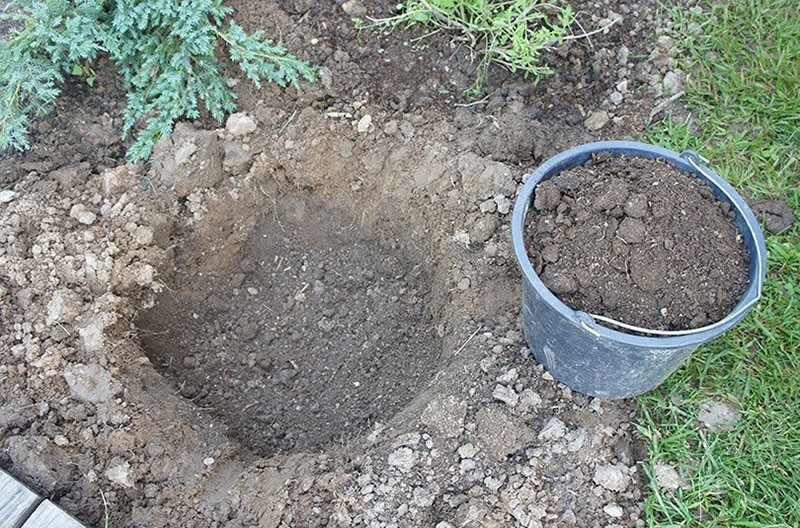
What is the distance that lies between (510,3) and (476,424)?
177 cm

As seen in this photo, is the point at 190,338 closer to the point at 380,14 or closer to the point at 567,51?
the point at 380,14

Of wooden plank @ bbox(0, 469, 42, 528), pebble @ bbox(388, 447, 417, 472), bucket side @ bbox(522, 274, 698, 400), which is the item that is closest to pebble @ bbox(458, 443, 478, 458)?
pebble @ bbox(388, 447, 417, 472)

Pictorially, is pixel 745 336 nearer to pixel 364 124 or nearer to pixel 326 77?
pixel 364 124

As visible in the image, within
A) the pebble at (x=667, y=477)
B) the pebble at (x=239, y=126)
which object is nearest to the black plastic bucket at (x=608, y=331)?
the pebble at (x=667, y=477)

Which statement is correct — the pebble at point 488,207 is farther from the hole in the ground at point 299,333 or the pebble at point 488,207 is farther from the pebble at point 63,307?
the pebble at point 63,307

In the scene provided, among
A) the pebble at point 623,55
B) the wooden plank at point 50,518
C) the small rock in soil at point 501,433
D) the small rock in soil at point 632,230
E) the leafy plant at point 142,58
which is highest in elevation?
the leafy plant at point 142,58

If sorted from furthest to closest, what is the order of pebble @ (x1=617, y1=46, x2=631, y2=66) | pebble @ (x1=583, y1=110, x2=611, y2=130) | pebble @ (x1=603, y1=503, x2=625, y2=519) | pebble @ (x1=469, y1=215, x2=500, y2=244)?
pebble @ (x1=617, y1=46, x2=631, y2=66) → pebble @ (x1=583, y1=110, x2=611, y2=130) → pebble @ (x1=469, y1=215, x2=500, y2=244) → pebble @ (x1=603, y1=503, x2=625, y2=519)

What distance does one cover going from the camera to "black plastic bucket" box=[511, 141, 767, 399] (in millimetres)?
1857

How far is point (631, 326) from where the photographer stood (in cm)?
185

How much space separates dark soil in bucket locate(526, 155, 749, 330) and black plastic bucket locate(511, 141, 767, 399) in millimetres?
42

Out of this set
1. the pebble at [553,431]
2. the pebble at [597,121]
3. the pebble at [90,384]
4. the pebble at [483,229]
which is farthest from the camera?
the pebble at [597,121]

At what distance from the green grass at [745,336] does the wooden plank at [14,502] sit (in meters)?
1.82

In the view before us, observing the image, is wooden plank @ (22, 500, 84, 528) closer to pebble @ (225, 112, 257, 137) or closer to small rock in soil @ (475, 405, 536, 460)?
small rock in soil @ (475, 405, 536, 460)

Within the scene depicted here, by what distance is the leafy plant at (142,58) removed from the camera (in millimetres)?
2688
